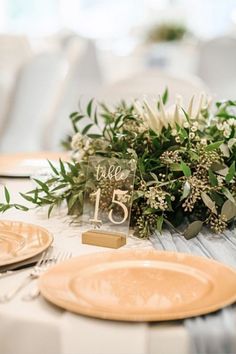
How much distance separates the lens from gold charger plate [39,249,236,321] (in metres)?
0.79

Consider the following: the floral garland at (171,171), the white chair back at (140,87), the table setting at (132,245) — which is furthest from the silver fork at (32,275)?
the white chair back at (140,87)

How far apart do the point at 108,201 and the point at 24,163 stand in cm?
71

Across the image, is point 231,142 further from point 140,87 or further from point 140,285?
point 140,87

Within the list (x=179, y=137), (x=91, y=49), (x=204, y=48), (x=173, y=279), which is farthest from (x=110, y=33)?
(x=173, y=279)

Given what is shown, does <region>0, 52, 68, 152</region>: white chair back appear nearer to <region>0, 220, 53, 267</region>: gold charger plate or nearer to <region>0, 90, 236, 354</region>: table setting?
<region>0, 90, 236, 354</region>: table setting

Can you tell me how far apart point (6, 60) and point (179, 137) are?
2.77 meters

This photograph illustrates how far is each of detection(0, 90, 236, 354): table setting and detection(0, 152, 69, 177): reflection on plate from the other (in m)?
0.07

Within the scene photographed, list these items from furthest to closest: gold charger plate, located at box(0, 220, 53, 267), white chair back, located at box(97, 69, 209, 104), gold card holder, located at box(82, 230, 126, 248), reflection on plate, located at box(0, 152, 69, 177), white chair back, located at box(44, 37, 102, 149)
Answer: white chair back, located at box(44, 37, 102, 149)
white chair back, located at box(97, 69, 209, 104)
reflection on plate, located at box(0, 152, 69, 177)
gold card holder, located at box(82, 230, 126, 248)
gold charger plate, located at box(0, 220, 53, 267)

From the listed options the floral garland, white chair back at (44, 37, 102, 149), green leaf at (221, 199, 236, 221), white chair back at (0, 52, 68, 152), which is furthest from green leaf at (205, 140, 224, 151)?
white chair back at (44, 37, 102, 149)

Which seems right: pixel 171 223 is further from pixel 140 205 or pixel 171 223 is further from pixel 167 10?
pixel 167 10

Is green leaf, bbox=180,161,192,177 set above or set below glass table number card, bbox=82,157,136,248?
above

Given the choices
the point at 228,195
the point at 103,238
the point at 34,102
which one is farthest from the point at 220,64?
the point at 103,238

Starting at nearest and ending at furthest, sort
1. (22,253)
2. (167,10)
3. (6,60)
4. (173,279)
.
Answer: (173,279), (22,253), (6,60), (167,10)

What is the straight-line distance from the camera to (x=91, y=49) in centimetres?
432
